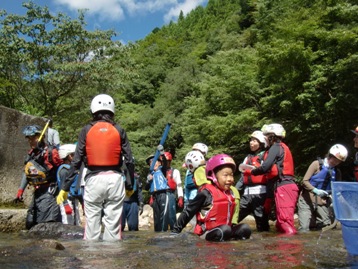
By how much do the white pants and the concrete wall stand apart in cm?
422

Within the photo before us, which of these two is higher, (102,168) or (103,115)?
(103,115)

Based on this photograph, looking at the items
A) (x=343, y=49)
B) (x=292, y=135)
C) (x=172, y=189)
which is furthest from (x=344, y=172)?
(x=292, y=135)

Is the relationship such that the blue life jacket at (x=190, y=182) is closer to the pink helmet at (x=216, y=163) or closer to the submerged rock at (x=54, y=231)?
the submerged rock at (x=54, y=231)

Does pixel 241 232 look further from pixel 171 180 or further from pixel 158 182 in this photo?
pixel 171 180

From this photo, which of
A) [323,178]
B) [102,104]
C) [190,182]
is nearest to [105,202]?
[102,104]

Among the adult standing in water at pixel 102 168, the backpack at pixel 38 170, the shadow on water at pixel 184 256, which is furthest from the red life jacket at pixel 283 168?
the backpack at pixel 38 170

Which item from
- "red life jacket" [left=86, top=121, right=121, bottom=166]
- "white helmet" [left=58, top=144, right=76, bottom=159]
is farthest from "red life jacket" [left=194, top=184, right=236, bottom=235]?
"white helmet" [left=58, top=144, right=76, bottom=159]

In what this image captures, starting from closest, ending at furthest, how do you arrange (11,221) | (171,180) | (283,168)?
(283,168), (11,221), (171,180)

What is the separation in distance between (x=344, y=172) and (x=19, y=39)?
1777cm

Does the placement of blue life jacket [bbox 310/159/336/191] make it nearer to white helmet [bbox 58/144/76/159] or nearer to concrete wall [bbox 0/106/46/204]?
white helmet [bbox 58/144/76/159]

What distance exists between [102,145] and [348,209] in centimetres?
269

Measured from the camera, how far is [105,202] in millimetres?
4820

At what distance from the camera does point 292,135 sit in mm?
17938

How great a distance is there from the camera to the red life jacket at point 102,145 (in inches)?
185
